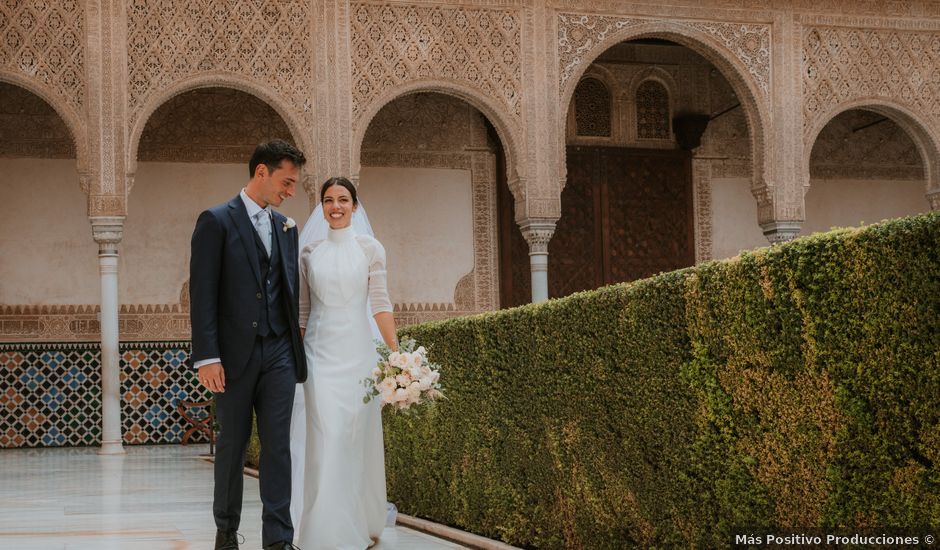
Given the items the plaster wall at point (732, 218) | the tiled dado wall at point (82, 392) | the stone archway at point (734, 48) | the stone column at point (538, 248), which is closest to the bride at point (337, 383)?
the stone column at point (538, 248)

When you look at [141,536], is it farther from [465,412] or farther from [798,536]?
[798,536]

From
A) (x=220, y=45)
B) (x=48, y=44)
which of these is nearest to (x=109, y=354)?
(x=48, y=44)

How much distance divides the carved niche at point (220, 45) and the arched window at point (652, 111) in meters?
5.22

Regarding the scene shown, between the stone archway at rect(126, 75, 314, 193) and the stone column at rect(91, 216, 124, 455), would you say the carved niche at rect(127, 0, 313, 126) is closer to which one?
the stone archway at rect(126, 75, 314, 193)

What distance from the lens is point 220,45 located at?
40.2 ft

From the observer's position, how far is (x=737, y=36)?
13.9 m

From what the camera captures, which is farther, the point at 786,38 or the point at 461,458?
the point at 786,38

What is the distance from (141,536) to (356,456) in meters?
1.27

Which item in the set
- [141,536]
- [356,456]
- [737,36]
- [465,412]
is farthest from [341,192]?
[737,36]

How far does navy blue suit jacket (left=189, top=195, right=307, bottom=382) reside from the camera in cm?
392

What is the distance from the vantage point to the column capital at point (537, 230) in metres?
13.4

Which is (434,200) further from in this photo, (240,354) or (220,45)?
(240,354)

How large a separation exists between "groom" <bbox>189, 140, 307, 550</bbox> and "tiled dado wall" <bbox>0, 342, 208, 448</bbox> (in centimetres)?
1034

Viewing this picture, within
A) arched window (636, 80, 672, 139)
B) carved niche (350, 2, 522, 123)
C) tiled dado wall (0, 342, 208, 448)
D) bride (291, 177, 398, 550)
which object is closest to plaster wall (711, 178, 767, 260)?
arched window (636, 80, 672, 139)
